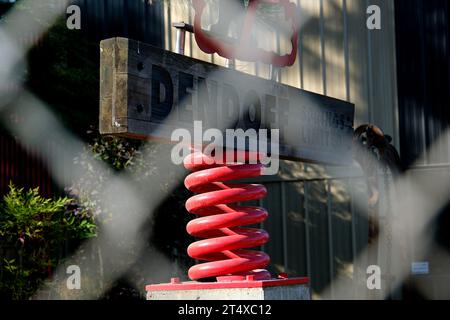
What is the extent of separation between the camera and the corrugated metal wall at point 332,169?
8.53 m

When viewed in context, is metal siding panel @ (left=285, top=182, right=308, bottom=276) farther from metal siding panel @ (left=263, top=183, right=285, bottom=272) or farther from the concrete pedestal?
the concrete pedestal

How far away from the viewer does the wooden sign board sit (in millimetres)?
3146

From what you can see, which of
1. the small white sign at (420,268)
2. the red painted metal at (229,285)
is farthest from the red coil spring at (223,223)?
the small white sign at (420,268)

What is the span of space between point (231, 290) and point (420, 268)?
195 inches

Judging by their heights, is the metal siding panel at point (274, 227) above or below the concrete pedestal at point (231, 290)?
above

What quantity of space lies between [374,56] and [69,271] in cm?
375

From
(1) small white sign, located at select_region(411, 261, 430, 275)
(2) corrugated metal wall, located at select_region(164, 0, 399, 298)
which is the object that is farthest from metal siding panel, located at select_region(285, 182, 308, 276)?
(1) small white sign, located at select_region(411, 261, 430, 275)

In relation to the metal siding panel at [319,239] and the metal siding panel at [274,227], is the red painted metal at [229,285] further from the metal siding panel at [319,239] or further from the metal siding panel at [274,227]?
the metal siding panel at [274,227]

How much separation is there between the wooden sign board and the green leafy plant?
167 inches

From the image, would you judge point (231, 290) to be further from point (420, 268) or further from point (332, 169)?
point (332, 169)

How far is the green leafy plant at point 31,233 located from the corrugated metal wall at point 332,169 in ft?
6.64

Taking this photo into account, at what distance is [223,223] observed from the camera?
386cm

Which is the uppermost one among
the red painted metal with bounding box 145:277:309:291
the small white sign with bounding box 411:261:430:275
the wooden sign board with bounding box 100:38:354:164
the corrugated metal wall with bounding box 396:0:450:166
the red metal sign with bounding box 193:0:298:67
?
the corrugated metal wall with bounding box 396:0:450:166
